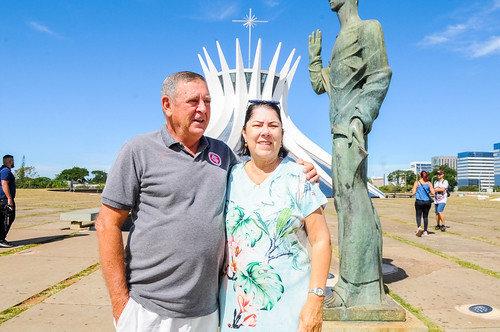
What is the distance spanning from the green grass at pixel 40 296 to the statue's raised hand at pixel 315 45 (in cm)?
313

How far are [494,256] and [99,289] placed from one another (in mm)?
5143

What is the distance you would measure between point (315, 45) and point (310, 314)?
8.03 feet

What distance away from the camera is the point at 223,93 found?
78.4 feet

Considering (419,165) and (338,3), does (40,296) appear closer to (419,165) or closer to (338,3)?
(338,3)

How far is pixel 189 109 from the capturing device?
5.40 feet

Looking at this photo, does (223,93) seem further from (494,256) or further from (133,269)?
(133,269)

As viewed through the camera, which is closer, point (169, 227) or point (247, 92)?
point (169, 227)

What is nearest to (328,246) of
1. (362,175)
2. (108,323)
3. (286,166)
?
(286,166)

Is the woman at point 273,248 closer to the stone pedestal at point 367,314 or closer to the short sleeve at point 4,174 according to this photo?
the stone pedestal at point 367,314

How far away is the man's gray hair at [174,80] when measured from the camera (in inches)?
65.0

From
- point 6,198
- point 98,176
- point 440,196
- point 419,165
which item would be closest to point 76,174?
point 98,176

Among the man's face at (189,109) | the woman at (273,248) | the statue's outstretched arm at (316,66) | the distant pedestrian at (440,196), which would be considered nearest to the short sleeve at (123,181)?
the man's face at (189,109)

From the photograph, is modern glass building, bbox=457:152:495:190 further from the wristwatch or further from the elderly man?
the elderly man

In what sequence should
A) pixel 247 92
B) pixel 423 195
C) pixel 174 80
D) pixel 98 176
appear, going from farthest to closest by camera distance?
pixel 98 176, pixel 247 92, pixel 423 195, pixel 174 80
